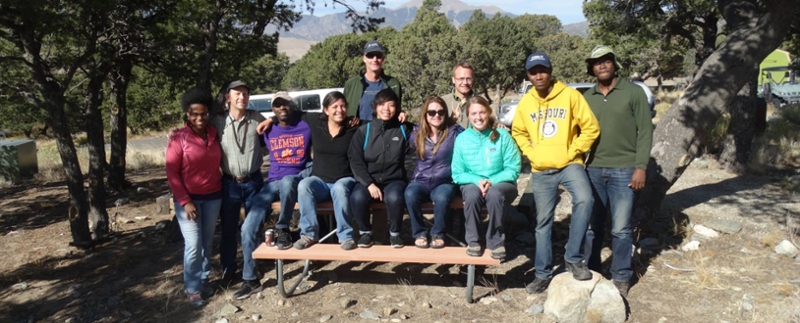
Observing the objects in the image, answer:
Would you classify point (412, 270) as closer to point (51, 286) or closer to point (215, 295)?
point (215, 295)

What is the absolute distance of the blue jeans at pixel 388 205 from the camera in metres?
4.26

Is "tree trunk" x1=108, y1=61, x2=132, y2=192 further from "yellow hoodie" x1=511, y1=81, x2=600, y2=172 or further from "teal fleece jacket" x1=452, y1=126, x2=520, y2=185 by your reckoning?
"yellow hoodie" x1=511, y1=81, x2=600, y2=172

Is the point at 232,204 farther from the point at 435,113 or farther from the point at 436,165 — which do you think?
the point at 435,113

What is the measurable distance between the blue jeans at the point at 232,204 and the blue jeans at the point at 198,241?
10 cm

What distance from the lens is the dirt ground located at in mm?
3990

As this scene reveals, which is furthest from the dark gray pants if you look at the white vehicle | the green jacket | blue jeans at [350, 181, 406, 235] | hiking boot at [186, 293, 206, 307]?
the white vehicle

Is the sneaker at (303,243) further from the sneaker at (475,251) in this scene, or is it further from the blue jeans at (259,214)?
the sneaker at (475,251)

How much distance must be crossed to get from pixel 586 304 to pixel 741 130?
652cm

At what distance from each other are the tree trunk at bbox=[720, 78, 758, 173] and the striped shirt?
25.0ft

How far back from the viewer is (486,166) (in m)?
4.24

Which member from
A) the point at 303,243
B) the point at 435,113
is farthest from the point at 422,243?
the point at 435,113

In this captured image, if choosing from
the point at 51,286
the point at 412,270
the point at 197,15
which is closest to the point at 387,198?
the point at 412,270

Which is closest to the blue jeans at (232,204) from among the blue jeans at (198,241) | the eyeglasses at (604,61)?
the blue jeans at (198,241)

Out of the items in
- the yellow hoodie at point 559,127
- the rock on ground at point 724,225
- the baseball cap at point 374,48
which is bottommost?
the rock on ground at point 724,225
